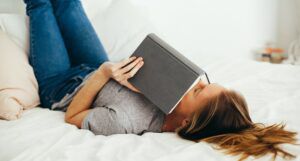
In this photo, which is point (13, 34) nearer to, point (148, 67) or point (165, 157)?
point (148, 67)

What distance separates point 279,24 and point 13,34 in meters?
1.83

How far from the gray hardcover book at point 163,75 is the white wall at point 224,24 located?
45.2 inches

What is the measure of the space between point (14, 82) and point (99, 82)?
0.34m

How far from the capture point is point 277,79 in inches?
57.7

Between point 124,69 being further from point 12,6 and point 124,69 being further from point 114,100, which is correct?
point 12,6

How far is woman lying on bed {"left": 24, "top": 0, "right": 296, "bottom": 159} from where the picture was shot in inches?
37.7

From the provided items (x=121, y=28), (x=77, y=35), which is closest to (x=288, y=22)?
(x=121, y=28)

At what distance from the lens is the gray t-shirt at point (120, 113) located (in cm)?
103

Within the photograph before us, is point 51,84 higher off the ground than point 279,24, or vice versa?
point 279,24

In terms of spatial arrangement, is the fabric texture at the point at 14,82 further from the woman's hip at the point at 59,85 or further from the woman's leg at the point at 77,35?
the woman's leg at the point at 77,35

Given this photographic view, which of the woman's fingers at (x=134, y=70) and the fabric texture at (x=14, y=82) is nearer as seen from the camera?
the woman's fingers at (x=134, y=70)

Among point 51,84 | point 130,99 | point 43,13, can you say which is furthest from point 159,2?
point 130,99

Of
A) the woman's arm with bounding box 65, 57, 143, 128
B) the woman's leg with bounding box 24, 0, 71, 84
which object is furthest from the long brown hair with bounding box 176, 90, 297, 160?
the woman's leg with bounding box 24, 0, 71, 84

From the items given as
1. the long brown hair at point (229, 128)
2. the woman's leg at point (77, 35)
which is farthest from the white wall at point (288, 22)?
the long brown hair at point (229, 128)
